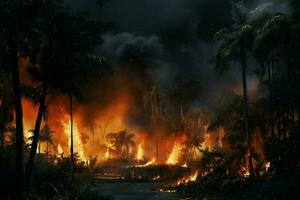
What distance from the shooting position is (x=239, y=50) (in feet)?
178

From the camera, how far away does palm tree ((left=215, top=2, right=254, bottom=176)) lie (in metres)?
53.7

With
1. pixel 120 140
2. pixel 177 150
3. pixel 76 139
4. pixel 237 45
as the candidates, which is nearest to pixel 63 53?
pixel 237 45

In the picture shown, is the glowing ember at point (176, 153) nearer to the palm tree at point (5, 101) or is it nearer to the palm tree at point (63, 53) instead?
the palm tree at point (5, 101)

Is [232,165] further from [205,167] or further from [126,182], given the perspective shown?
[126,182]

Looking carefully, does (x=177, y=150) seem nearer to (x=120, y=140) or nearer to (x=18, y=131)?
(x=120, y=140)

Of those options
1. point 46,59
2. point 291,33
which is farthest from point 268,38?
point 46,59

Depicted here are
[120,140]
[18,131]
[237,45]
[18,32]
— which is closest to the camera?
[18,32]

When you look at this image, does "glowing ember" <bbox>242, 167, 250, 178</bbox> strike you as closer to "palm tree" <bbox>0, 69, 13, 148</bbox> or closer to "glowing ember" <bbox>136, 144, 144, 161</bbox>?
"palm tree" <bbox>0, 69, 13, 148</bbox>

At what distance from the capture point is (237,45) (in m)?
54.0

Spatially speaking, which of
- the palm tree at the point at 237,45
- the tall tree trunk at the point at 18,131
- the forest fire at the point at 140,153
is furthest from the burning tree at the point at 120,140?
the tall tree trunk at the point at 18,131

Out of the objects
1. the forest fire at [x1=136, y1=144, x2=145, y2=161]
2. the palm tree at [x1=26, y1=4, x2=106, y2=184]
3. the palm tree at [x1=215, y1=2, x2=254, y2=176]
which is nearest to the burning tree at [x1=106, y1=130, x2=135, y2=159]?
the forest fire at [x1=136, y1=144, x2=145, y2=161]

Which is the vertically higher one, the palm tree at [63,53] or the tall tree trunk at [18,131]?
the palm tree at [63,53]

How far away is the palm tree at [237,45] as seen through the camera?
176ft

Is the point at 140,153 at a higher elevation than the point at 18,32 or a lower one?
lower
